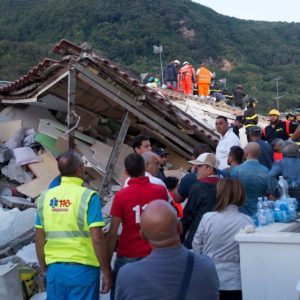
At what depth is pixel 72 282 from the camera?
167 inches

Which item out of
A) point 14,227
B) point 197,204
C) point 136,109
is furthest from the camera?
point 136,109

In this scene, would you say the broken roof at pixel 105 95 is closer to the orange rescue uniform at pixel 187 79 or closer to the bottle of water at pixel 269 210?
the bottle of water at pixel 269 210

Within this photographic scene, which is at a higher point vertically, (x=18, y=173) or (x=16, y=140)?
(x=16, y=140)

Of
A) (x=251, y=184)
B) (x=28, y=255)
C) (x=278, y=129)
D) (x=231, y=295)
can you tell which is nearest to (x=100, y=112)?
(x=278, y=129)

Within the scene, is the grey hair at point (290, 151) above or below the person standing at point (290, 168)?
above

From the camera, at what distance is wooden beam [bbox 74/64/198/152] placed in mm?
8422

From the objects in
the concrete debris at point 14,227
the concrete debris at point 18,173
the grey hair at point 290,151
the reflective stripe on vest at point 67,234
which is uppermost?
the grey hair at point 290,151

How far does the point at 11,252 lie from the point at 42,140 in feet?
8.84

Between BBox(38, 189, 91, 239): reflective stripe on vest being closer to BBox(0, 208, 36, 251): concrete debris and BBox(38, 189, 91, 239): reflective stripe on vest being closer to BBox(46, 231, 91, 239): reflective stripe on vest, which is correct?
BBox(46, 231, 91, 239): reflective stripe on vest

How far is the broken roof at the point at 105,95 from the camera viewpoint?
8344 millimetres

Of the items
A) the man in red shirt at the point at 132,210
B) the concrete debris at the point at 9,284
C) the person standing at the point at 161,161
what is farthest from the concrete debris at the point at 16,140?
the man in red shirt at the point at 132,210

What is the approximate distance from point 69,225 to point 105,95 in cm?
476

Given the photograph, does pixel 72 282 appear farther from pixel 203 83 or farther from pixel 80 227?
pixel 203 83

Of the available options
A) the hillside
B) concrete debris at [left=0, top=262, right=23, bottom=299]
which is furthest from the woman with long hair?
the hillside
